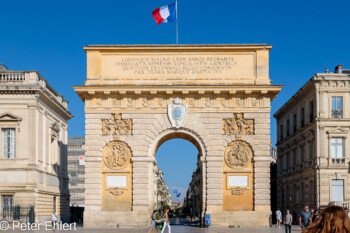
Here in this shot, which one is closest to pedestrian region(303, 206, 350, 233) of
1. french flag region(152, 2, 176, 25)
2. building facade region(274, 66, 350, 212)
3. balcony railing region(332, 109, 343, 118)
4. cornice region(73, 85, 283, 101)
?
cornice region(73, 85, 283, 101)

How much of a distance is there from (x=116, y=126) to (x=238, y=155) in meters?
7.65

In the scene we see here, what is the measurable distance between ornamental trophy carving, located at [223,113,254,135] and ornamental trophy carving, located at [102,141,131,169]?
6.19m

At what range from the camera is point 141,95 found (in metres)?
32.8

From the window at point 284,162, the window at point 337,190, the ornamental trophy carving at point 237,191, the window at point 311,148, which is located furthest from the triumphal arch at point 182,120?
the window at point 284,162

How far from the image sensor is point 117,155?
33.0 metres

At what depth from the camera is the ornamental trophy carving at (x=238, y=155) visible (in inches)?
1296

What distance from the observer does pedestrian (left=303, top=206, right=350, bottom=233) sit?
13.5 ft

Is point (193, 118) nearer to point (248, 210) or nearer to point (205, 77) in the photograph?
point (205, 77)

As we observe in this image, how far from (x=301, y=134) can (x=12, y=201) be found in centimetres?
2319

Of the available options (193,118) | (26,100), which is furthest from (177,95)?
(26,100)

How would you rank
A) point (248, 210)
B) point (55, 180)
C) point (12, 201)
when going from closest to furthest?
point (248, 210) < point (12, 201) < point (55, 180)

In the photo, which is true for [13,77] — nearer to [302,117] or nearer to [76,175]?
[302,117]

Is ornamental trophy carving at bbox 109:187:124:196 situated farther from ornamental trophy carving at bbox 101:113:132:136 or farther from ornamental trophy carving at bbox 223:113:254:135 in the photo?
ornamental trophy carving at bbox 223:113:254:135

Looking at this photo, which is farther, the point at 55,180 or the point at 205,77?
the point at 55,180
